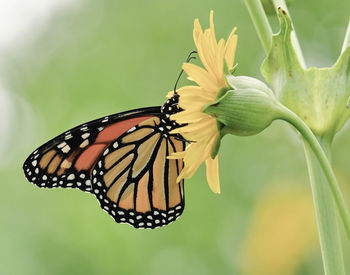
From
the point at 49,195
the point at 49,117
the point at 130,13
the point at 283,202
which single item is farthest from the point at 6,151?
the point at 283,202

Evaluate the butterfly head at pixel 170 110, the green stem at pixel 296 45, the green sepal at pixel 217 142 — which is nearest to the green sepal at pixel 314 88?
the green stem at pixel 296 45

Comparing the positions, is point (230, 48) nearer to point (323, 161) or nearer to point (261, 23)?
point (261, 23)

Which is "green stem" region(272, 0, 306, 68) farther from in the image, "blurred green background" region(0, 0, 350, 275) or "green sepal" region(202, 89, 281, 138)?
"blurred green background" region(0, 0, 350, 275)

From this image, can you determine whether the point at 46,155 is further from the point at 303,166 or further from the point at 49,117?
the point at 303,166

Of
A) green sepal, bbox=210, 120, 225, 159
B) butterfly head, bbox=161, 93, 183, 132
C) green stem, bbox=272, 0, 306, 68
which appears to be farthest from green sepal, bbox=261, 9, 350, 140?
butterfly head, bbox=161, 93, 183, 132

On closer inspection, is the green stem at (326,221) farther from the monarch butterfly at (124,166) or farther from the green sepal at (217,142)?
the monarch butterfly at (124,166)

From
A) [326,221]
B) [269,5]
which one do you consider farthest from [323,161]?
[269,5]
